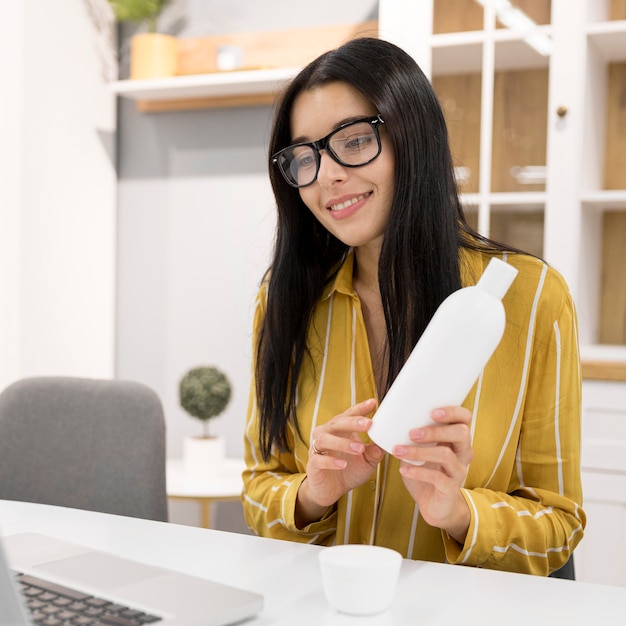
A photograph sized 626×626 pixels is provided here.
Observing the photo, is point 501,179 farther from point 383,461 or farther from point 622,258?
point 383,461


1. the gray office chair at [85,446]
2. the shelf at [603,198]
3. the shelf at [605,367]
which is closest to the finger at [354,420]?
the gray office chair at [85,446]

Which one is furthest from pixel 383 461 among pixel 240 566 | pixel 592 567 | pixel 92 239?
pixel 92 239

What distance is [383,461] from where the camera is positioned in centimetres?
123

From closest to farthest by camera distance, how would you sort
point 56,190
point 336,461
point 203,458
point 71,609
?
1. point 71,609
2. point 336,461
3. point 203,458
4. point 56,190

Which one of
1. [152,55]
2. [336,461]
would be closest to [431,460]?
[336,461]

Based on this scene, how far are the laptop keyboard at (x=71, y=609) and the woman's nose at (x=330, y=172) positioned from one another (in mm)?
651

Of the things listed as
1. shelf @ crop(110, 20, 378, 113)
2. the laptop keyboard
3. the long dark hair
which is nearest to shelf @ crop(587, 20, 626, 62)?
shelf @ crop(110, 20, 378, 113)

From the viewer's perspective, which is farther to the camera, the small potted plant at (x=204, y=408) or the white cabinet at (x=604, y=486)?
the small potted plant at (x=204, y=408)

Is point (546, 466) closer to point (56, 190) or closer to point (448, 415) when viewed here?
point (448, 415)

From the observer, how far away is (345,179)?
1203mm

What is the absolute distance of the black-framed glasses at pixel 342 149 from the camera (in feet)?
3.90

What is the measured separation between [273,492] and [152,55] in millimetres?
2013

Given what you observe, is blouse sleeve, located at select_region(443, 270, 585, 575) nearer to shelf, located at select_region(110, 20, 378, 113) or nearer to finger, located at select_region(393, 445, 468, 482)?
finger, located at select_region(393, 445, 468, 482)

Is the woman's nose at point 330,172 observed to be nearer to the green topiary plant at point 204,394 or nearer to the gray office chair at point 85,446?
the gray office chair at point 85,446
